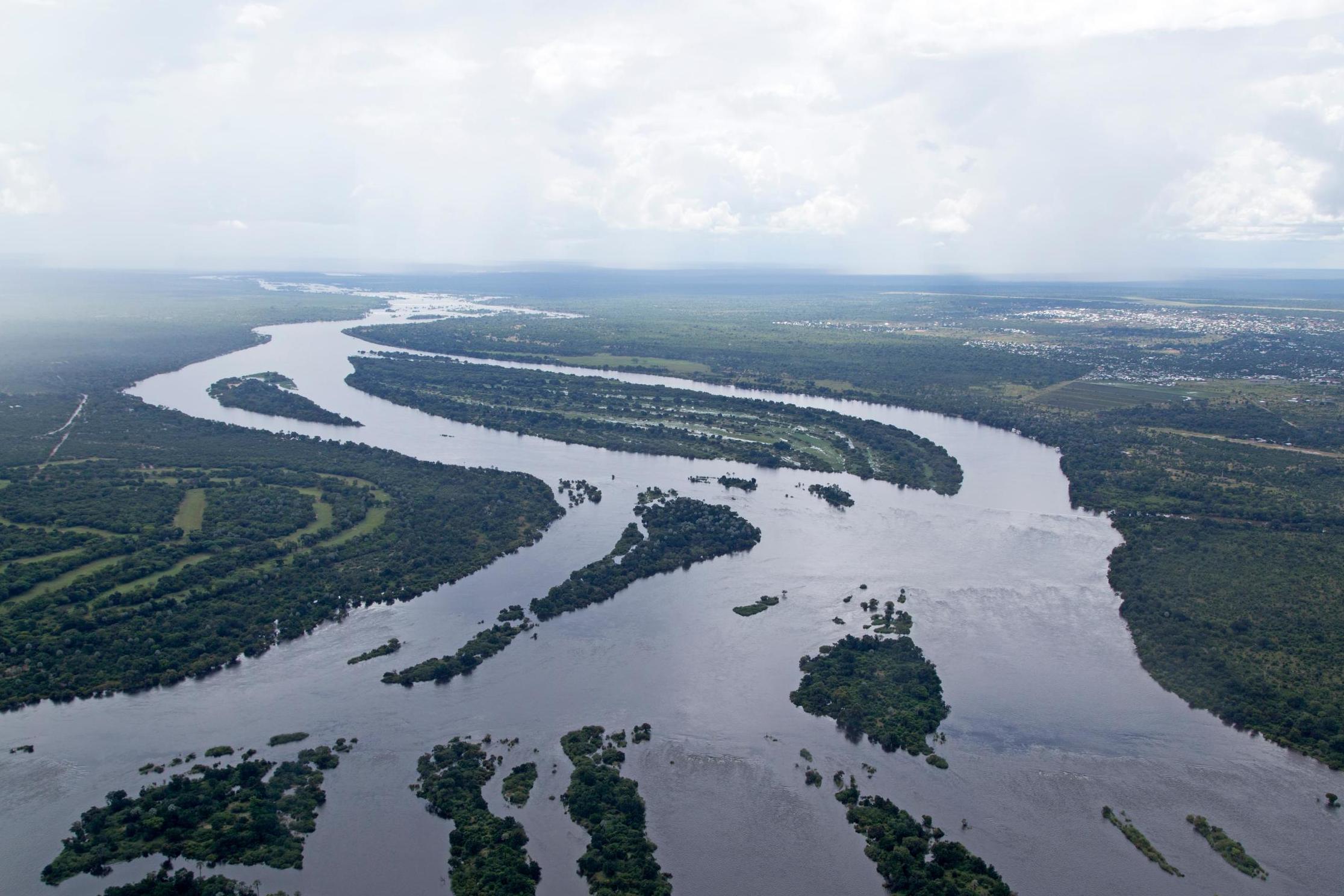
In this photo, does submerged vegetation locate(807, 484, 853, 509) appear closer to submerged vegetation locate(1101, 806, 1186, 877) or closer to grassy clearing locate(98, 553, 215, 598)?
submerged vegetation locate(1101, 806, 1186, 877)

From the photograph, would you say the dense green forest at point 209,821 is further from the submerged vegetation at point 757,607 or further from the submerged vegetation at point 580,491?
the submerged vegetation at point 580,491

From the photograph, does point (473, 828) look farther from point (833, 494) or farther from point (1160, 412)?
point (1160, 412)

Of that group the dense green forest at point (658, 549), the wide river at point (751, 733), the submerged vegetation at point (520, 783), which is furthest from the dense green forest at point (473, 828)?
the dense green forest at point (658, 549)

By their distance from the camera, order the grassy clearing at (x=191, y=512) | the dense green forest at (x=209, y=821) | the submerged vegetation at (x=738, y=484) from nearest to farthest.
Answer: the dense green forest at (x=209, y=821) < the grassy clearing at (x=191, y=512) < the submerged vegetation at (x=738, y=484)

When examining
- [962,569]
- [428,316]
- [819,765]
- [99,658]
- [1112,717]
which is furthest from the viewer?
[428,316]

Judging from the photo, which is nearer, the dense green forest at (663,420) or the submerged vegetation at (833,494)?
the submerged vegetation at (833,494)

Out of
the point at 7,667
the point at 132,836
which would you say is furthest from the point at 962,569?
the point at 7,667

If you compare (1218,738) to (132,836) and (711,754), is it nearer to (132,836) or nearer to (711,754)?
(711,754)
